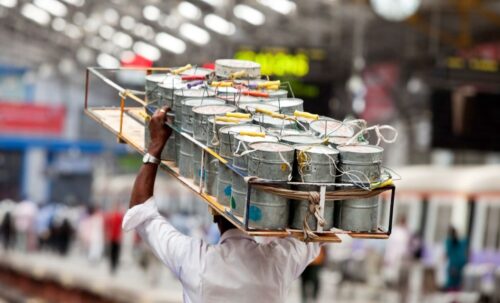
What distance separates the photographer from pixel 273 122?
4750mm

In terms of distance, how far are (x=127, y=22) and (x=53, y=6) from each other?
2.36 meters

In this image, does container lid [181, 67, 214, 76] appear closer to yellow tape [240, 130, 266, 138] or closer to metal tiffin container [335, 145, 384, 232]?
yellow tape [240, 130, 266, 138]

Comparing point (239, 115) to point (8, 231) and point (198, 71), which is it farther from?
point (8, 231)

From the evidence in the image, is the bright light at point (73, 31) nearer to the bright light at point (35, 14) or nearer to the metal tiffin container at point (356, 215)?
the bright light at point (35, 14)

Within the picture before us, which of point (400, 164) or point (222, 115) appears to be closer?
point (222, 115)

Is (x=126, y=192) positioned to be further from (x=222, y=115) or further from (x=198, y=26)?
(x=222, y=115)

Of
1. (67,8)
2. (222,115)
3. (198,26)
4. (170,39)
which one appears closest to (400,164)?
(198,26)

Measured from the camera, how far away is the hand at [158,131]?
488cm

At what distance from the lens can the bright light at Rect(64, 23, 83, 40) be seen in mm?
44669

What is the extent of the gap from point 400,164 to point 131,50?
529 inches

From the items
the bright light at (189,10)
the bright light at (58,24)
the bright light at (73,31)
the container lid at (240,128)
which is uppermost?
the bright light at (189,10)

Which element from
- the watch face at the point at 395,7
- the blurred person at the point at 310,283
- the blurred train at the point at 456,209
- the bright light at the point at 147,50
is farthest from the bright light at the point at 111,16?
the blurred person at the point at 310,283

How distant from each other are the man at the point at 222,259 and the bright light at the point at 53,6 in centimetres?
3692

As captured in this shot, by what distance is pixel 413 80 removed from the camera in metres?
31.8
